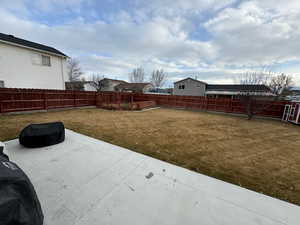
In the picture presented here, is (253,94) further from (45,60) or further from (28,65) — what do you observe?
(28,65)

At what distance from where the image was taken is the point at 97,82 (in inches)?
1177

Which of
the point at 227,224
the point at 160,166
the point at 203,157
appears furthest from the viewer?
the point at 203,157

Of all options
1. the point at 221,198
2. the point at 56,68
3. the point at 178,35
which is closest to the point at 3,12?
the point at 56,68

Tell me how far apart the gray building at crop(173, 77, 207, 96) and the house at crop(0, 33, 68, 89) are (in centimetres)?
1945

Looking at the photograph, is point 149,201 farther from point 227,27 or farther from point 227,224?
point 227,27

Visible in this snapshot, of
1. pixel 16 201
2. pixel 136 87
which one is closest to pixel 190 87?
pixel 136 87

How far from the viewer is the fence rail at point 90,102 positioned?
6845 millimetres

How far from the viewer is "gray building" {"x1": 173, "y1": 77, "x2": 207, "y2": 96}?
22828mm

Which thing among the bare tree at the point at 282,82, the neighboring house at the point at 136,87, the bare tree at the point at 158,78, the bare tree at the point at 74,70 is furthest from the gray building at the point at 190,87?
the bare tree at the point at 74,70

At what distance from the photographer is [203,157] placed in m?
2.95

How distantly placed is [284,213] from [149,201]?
163 centimetres

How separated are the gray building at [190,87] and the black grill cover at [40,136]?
23.3 meters

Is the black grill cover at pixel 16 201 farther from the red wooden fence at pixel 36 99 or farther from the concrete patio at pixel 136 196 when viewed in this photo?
the red wooden fence at pixel 36 99

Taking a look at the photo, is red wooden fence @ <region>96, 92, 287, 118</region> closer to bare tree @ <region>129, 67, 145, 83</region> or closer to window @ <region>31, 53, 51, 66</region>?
window @ <region>31, 53, 51, 66</region>
